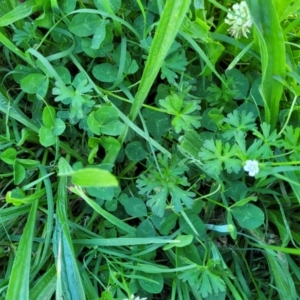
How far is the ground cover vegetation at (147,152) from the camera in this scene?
115 cm

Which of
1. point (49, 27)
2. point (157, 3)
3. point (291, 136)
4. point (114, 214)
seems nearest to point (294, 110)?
point (291, 136)

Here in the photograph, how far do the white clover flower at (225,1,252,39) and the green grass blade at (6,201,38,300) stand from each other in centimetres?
68

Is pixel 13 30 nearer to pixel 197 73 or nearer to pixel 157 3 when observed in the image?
pixel 157 3

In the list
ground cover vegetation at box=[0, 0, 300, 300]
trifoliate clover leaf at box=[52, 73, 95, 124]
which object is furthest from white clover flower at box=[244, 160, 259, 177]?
trifoliate clover leaf at box=[52, 73, 95, 124]

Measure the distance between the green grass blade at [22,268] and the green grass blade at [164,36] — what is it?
0.44 m

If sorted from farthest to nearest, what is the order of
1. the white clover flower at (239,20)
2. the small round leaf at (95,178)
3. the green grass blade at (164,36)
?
the white clover flower at (239,20) < the green grass blade at (164,36) < the small round leaf at (95,178)

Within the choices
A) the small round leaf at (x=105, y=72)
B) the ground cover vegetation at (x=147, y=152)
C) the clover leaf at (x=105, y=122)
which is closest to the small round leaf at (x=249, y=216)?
the ground cover vegetation at (x=147, y=152)

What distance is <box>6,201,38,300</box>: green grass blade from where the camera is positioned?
3.70 ft

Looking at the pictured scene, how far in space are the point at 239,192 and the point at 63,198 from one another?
458 mm

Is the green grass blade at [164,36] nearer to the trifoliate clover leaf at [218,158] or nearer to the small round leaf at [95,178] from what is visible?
the trifoliate clover leaf at [218,158]

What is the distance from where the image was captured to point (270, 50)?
1.09m

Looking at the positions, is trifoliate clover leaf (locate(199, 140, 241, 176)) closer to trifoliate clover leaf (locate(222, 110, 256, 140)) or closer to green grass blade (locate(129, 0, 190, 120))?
trifoliate clover leaf (locate(222, 110, 256, 140))

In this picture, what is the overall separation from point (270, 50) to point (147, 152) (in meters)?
0.41

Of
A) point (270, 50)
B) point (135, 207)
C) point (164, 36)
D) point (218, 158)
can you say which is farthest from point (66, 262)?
point (270, 50)
